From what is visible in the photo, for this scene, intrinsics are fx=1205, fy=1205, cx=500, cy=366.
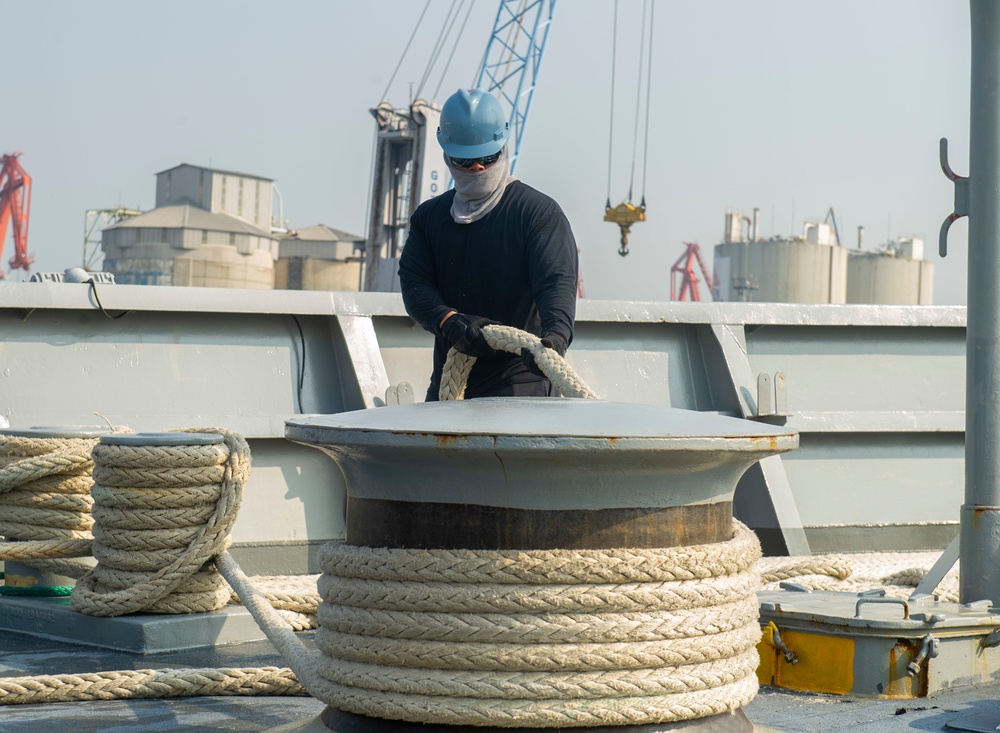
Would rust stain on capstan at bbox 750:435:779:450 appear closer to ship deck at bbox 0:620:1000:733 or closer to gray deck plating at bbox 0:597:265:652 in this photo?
ship deck at bbox 0:620:1000:733

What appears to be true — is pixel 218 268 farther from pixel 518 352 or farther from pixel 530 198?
pixel 518 352

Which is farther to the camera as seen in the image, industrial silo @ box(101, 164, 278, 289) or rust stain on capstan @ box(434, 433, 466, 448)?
industrial silo @ box(101, 164, 278, 289)

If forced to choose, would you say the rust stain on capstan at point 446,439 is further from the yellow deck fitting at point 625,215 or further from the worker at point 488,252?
the yellow deck fitting at point 625,215

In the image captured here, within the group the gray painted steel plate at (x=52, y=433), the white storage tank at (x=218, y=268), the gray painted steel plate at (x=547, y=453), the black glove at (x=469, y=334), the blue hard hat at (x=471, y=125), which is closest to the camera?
the gray painted steel plate at (x=547, y=453)

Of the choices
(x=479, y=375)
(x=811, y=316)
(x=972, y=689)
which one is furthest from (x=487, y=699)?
(x=811, y=316)

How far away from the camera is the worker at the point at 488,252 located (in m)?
2.69

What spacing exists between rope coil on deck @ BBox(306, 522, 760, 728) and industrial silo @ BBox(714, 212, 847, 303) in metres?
62.1

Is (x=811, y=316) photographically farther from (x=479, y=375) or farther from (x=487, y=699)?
(x=487, y=699)

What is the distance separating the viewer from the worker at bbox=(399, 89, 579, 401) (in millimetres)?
2686

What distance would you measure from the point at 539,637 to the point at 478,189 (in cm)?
139

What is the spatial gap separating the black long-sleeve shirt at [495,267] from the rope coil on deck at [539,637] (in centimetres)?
105

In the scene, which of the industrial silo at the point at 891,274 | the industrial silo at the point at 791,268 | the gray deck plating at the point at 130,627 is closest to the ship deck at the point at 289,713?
the gray deck plating at the point at 130,627

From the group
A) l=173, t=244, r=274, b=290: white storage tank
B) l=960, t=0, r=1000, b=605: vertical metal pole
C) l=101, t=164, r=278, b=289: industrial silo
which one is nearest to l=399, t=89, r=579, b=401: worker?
l=960, t=0, r=1000, b=605: vertical metal pole

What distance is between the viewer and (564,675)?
1.67 meters
